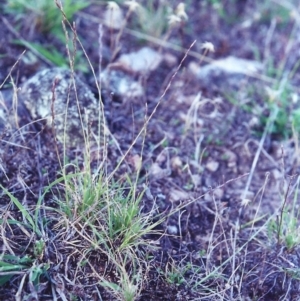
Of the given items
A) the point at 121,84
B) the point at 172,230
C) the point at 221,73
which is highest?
the point at 221,73

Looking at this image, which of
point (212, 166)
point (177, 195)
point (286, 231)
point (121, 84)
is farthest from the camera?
point (121, 84)

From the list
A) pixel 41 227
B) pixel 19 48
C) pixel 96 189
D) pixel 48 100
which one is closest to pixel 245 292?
pixel 96 189

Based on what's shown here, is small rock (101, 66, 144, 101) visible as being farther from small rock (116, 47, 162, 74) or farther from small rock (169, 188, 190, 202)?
small rock (169, 188, 190, 202)

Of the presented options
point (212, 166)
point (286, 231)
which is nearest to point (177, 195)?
point (212, 166)

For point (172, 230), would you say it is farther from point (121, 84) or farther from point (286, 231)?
point (121, 84)

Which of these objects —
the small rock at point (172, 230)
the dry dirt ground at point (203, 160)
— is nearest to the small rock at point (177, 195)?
the dry dirt ground at point (203, 160)

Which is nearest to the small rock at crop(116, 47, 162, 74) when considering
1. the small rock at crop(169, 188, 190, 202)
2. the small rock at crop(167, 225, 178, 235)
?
the small rock at crop(169, 188, 190, 202)

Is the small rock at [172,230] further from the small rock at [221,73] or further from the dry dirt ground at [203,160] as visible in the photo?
the small rock at [221,73]

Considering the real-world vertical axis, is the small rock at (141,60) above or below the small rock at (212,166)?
above

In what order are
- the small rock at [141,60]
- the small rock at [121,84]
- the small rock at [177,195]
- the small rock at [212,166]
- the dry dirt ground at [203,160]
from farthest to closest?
the small rock at [141,60] < the small rock at [121,84] < the small rock at [212,166] < the small rock at [177,195] < the dry dirt ground at [203,160]
